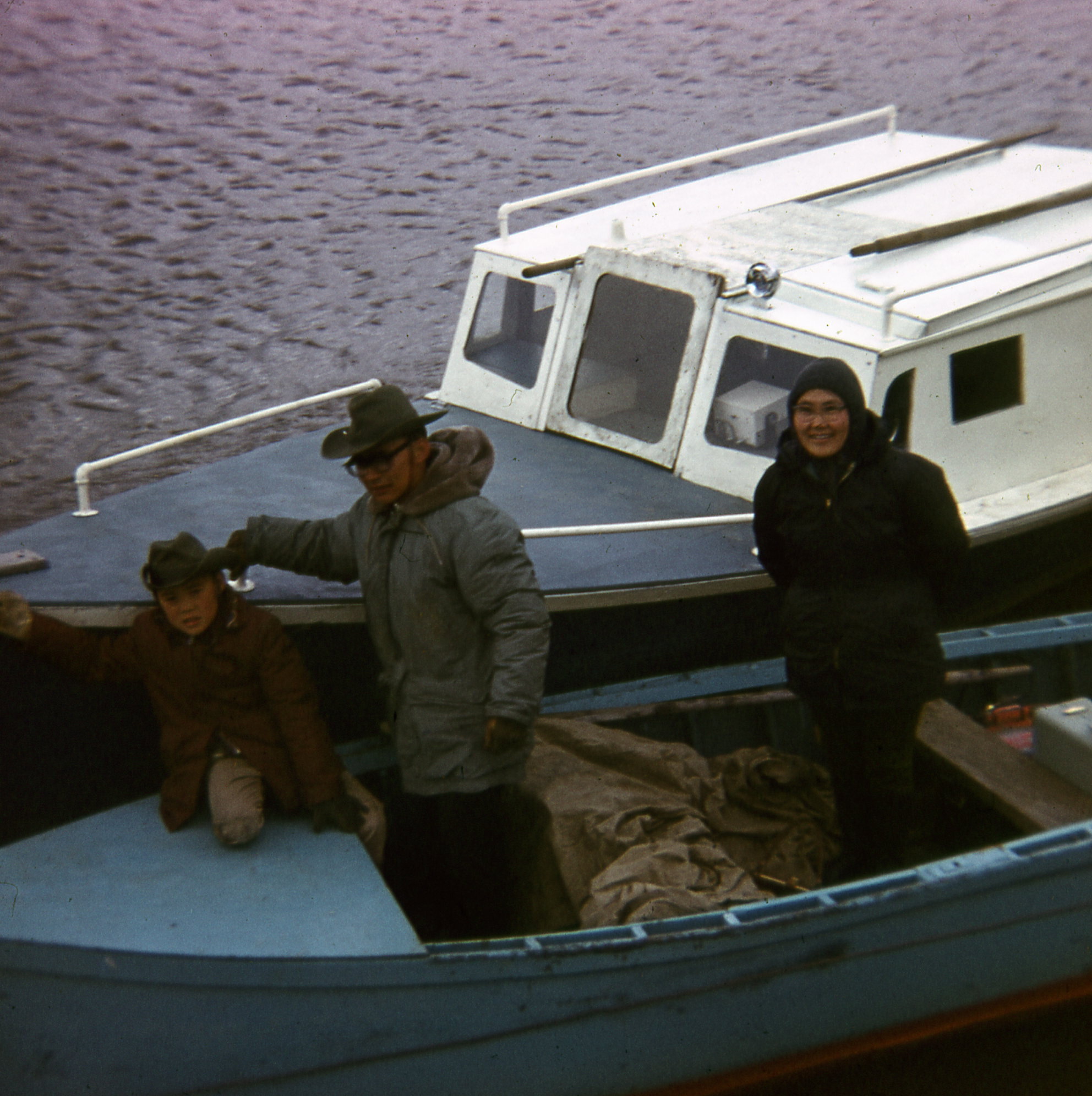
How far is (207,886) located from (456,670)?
0.95 meters

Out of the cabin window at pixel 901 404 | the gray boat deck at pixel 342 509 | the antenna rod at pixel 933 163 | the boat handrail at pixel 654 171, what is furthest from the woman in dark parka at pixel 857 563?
the antenna rod at pixel 933 163

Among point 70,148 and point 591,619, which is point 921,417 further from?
point 70,148

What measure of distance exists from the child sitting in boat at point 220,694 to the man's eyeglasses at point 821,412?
1.63 meters

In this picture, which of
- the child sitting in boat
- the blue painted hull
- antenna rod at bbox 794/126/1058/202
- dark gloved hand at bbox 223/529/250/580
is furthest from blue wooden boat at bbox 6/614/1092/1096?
antenna rod at bbox 794/126/1058/202

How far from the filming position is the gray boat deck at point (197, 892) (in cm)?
377

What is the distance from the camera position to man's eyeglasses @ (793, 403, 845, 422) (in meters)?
3.79

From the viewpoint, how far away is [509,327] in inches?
258

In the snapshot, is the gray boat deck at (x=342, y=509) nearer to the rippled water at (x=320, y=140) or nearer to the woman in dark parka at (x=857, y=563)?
the woman in dark parka at (x=857, y=563)

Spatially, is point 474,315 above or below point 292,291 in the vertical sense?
above

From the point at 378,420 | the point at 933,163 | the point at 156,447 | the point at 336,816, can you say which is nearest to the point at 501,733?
the point at 336,816

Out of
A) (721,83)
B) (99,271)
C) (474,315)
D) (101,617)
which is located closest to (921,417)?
(474,315)

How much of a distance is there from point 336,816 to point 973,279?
3.39 meters

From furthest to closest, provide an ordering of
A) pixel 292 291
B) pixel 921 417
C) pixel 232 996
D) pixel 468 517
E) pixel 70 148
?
pixel 70 148, pixel 292 291, pixel 921 417, pixel 468 517, pixel 232 996

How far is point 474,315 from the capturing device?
6445 millimetres
